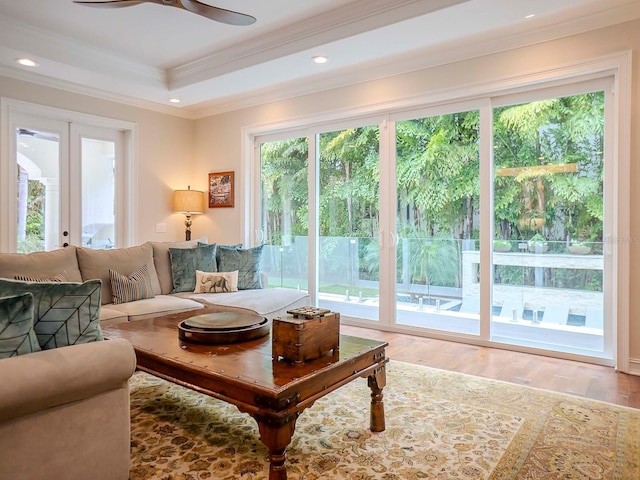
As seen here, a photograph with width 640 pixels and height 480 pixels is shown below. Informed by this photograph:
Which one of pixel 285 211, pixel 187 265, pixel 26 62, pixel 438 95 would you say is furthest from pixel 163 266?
pixel 438 95

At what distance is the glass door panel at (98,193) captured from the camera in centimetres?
509

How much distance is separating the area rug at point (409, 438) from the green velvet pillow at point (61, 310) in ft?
2.26

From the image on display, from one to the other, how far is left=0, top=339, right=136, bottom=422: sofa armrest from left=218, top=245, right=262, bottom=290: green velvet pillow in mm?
2705

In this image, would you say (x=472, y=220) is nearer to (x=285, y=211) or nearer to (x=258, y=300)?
(x=258, y=300)

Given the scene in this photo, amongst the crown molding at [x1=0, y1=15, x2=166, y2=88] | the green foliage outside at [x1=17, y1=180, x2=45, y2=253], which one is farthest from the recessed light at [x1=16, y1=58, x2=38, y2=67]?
the green foliage outside at [x1=17, y1=180, x2=45, y2=253]

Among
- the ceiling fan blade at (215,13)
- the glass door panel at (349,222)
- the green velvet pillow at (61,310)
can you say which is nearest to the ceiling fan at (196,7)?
the ceiling fan blade at (215,13)

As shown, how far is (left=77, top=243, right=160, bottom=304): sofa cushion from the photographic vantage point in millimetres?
3609

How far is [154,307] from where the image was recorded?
352 cm

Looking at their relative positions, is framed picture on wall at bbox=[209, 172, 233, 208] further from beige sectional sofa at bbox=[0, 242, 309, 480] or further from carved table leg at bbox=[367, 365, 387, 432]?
beige sectional sofa at bbox=[0, 242, 309, 480]

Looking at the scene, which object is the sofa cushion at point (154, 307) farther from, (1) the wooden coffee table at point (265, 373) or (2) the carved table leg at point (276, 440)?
(2) the carved table leg at point (276, 440)

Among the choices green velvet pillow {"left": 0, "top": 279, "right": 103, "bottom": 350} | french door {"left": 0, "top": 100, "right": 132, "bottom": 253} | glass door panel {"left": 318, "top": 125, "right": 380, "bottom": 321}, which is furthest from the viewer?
glass door panel {"left": 318, "top": 125, "right": 380, "bottom": 321}

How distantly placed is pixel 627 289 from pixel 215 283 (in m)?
3.45

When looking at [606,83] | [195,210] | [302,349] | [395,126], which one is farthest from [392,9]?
[195,210]

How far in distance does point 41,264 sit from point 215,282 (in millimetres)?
1450
